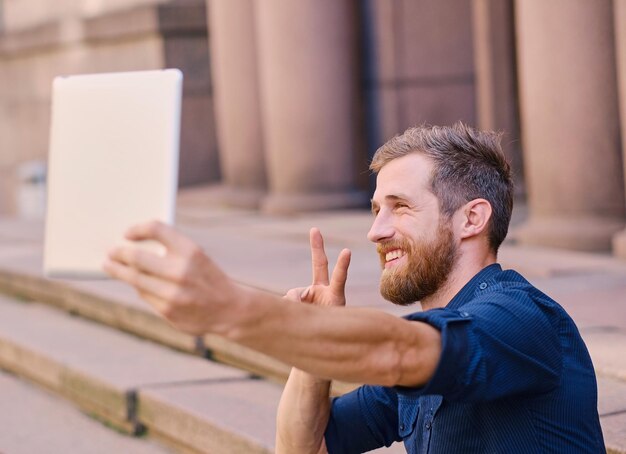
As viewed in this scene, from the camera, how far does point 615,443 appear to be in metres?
3.65

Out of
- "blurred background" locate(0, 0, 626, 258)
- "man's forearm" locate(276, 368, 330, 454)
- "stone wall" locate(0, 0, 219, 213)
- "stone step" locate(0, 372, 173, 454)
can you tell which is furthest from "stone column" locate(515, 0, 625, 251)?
"stone wall" locate(0, 0, 219, 213)

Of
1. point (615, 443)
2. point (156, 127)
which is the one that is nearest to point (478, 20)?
point (615, 443)

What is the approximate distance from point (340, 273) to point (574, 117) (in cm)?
481

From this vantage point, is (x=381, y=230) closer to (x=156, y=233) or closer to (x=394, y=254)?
(x=394, y=254)

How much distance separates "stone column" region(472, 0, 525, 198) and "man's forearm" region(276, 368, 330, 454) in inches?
277

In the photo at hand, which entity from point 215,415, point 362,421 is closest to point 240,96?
point 215,415

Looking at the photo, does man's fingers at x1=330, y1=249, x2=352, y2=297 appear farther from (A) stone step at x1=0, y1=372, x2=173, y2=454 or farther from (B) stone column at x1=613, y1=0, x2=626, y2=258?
(B) stone column at x1=613, y1=0, x2=626, y2=258

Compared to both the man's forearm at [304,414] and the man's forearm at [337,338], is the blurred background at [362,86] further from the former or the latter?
the man's forearm at [337,338]

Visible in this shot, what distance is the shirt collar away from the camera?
2.65 meters

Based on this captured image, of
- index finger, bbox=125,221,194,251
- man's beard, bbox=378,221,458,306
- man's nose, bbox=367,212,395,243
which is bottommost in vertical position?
man's beard, bbox=378,221,458,306

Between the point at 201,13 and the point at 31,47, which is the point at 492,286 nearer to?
the point at 201,13

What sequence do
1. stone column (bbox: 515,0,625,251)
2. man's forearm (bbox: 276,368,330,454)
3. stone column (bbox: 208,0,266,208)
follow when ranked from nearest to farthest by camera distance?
man's forearm (bbox: 276,368,330,454)
stone column (bbox: 515,0,625,251)
stone column (bbox: 208,0,266,208)

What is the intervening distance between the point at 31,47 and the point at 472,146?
12.9m

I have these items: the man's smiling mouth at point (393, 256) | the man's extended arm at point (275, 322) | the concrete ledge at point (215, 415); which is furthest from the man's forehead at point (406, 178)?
the concrete ledge at point (215, 415)
